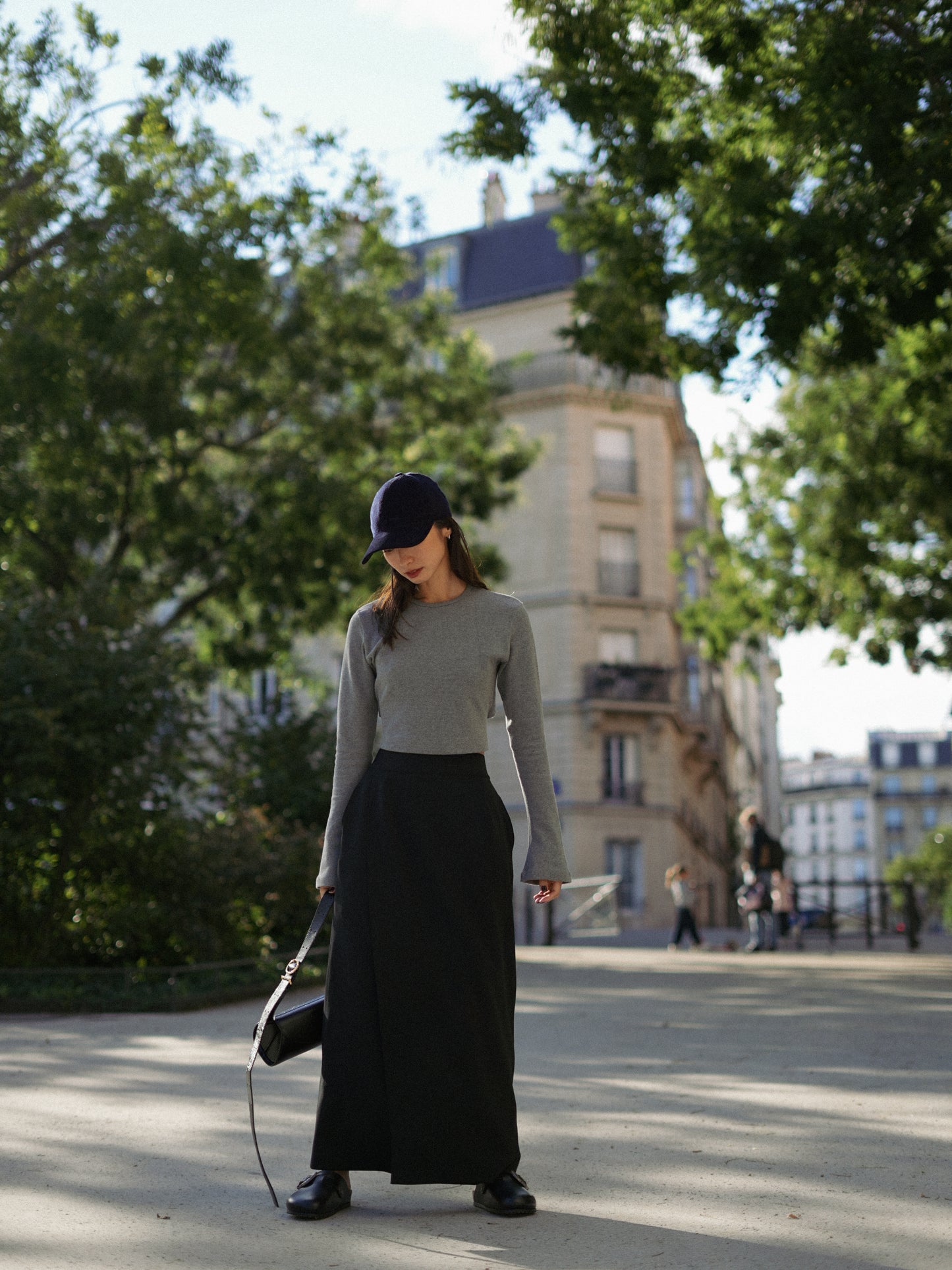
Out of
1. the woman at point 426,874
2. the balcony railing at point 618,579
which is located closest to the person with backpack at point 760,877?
the woman at point 426,874

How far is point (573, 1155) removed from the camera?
4.39 meters

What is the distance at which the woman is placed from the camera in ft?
11.7

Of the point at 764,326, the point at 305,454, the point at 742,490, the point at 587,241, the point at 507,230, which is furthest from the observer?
the point at 507,230

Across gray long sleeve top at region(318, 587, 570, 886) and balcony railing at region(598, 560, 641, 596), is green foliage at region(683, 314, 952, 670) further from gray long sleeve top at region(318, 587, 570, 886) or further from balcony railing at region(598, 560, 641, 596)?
balcony railing at region(598, 560, 641, 596)

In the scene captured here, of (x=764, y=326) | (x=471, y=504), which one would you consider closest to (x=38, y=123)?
(x=471, y=504)

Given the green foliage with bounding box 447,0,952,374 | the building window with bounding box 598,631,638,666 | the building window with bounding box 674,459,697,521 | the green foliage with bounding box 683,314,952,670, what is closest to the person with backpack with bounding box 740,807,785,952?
the green foliage with bounding box 683,314,952,670

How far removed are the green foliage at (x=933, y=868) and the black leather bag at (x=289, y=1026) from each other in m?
31.8

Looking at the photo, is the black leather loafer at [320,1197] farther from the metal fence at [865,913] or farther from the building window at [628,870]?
the building window at [628,870]

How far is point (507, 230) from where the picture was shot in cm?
4303

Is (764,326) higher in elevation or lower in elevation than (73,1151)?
higher

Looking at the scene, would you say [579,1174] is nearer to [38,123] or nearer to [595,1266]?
[595,1266]

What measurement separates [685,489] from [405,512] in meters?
42.9

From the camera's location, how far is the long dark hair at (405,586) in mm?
3926

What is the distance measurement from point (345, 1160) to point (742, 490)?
1812 centimetres
